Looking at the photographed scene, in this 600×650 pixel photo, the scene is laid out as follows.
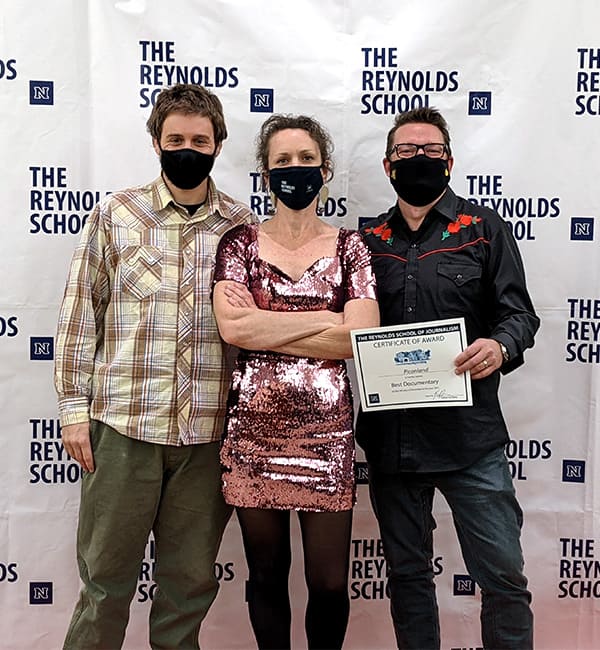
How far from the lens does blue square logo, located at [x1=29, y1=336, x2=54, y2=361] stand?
2.30 meters

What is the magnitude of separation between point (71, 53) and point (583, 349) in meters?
1.86

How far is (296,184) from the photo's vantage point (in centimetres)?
175

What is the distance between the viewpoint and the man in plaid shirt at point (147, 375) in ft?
5.97

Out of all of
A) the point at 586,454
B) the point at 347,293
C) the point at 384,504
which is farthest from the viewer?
the point at 586,454

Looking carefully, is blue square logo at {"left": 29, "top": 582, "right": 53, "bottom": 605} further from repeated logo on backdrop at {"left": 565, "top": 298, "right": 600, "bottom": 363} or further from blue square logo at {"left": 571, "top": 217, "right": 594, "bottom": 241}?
blue square logo at {"left": 571, "top": 217, "right": 594, "bottom": 241}

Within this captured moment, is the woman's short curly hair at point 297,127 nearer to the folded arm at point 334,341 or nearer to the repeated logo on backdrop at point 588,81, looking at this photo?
the folded arm at point 334,341

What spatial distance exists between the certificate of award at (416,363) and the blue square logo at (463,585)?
3.24ft

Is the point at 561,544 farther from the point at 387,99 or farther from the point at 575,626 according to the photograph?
the point at 387,99

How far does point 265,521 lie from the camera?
5.80 feet

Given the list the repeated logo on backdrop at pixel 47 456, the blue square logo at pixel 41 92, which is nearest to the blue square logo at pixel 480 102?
the blue square logo at pixel 41 92

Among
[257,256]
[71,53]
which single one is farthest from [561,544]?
[71,53]

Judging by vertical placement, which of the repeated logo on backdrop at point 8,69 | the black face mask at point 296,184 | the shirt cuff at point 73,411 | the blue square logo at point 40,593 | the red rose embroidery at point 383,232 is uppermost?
the repeated logo on backdrop at point 8,69

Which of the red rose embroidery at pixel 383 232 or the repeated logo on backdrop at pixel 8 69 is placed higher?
the repeated logo on backdrop at pixel 8 69

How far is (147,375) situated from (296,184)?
60 cm
